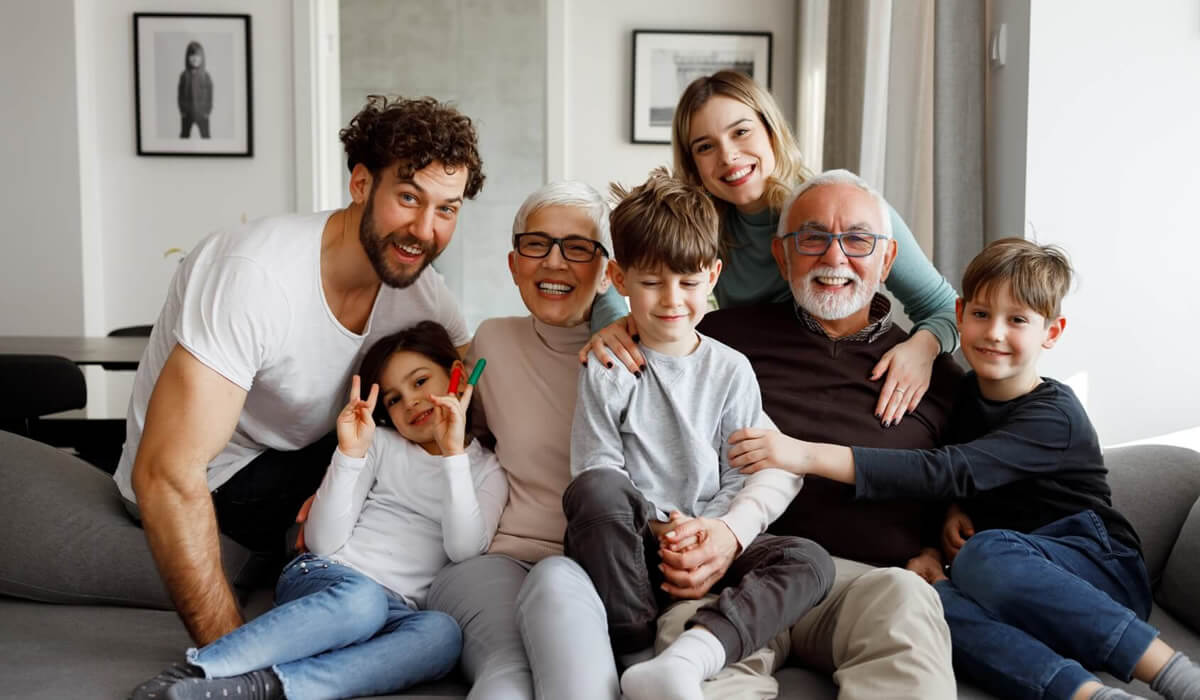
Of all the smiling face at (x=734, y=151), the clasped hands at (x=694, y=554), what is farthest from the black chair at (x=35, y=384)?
the clasped hands at (x=694, y=554)

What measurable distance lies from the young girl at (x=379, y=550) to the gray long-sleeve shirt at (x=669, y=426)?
0.74 ft

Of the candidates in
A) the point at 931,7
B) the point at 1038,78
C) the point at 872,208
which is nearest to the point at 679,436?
the point at 872,208

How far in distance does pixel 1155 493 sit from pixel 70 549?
6.64 feet

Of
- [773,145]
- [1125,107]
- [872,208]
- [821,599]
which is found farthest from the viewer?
[1125,107]

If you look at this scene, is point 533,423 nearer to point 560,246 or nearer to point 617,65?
point 560,246

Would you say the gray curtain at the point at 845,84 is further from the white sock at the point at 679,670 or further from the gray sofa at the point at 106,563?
the white sock at the point at 679,670

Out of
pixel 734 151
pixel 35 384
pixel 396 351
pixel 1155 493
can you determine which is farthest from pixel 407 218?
pixel 35 384

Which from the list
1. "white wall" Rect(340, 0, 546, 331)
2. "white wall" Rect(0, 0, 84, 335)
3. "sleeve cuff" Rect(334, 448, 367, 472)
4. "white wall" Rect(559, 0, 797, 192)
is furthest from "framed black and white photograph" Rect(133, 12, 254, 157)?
"sleeve cuff" Rect(334, 448, 367, 472)

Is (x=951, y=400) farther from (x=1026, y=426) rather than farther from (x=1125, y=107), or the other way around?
(x=1125, y=107)

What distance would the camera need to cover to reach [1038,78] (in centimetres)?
235

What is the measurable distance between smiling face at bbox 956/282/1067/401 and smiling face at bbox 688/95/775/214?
55 centimetres

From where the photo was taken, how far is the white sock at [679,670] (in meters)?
1.22

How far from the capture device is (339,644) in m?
1.46

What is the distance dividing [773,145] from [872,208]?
42cm
